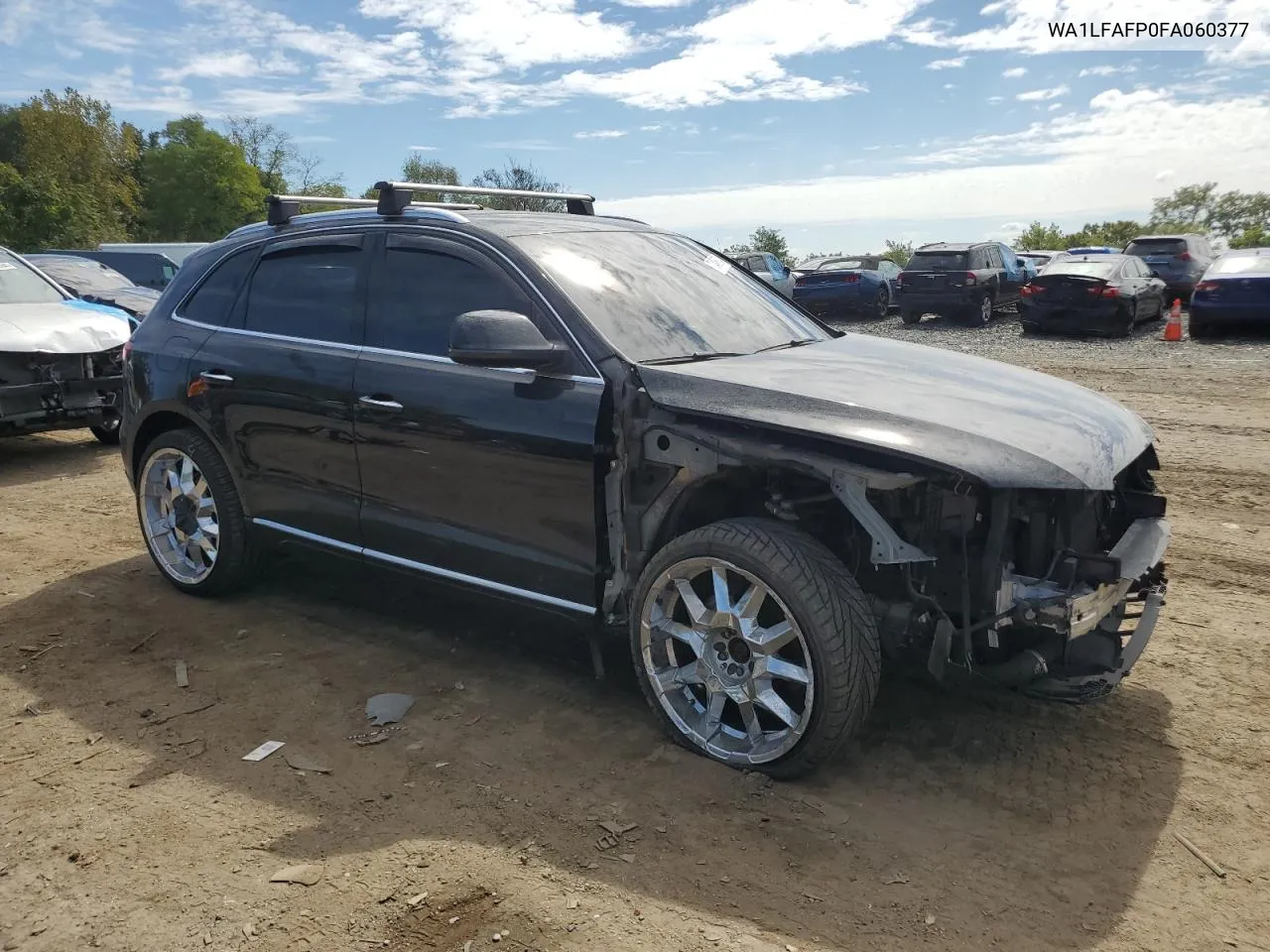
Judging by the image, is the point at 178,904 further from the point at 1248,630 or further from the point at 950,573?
the point at 1248,630

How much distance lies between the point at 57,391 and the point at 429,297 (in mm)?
5675

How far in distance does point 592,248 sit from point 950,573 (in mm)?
1963

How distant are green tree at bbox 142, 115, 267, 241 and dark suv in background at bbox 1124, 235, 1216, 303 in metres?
57.8

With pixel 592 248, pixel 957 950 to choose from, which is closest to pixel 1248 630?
pixel 957 950

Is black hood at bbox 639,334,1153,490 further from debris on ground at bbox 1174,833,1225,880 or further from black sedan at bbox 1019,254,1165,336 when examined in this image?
black sedan at bbox 1019,254,1165,336

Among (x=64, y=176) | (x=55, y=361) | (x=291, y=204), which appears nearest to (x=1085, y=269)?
(x=55, y=361)

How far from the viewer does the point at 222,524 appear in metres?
4.89

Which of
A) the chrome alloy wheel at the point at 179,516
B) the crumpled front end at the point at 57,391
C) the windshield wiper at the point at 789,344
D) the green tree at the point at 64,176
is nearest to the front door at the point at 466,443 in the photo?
the windshield wiper at the point at 789,344

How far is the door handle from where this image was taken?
404 cm

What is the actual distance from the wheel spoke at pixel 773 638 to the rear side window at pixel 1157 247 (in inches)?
858

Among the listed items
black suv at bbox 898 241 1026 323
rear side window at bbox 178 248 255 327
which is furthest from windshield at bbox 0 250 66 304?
black suv at bbox 898 241 1026 323

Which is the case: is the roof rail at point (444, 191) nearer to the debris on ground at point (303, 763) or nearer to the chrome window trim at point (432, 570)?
the chrome window trim at point (432, 570)

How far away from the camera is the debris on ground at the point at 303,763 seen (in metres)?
3.47

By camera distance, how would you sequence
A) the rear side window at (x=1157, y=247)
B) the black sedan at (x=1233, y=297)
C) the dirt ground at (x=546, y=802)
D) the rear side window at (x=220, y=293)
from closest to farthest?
the dirt ground at (x=546, y=802) → the rear side window at (x=220, y=293) → the black sedan at (x=1233, y=297) → the rear side window at (x=1157, y=247)
